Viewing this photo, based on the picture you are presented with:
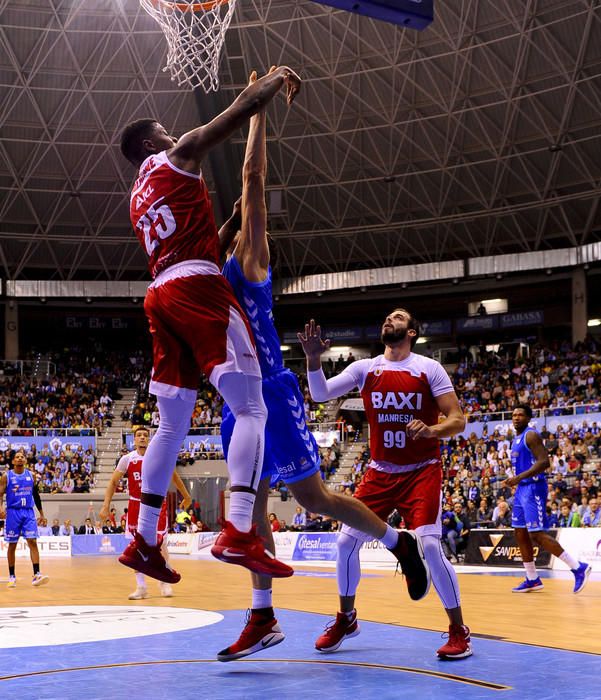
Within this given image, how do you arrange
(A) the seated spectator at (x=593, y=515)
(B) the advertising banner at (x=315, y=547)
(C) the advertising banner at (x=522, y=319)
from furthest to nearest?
1. (C) the advertising banner at (x=522, y=319)
2. (B) the advertising banner at (x=315, y=547)
3. (A) the seated spectator at (x=593, y=515)

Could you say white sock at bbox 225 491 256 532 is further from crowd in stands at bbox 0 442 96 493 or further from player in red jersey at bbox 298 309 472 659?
crowd in stands at bbox 0 442 96 493

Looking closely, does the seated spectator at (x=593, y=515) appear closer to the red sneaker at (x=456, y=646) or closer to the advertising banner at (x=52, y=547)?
the red sneaker at (x=456, y=646)

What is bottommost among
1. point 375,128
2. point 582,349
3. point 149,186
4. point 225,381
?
point 225,381

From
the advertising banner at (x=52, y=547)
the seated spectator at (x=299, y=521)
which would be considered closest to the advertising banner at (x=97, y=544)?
the advertising banner at (x=52, y=547)

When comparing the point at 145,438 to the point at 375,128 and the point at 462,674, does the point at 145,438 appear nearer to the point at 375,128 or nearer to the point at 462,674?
the point at 462,674

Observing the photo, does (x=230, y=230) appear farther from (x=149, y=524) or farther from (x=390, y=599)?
(x=390, y=599)

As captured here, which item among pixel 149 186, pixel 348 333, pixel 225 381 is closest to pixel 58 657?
pixel 225 381

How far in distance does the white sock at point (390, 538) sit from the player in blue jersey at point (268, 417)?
0.35 ft

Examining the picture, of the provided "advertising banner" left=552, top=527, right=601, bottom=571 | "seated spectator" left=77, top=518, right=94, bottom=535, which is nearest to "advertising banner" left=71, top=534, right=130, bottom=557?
"seated spectator" left=77, top=518, right=94, bottom=535

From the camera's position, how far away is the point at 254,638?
17.9 feet

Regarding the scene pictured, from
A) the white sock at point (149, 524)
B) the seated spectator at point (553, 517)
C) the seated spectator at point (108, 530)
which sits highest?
the white sock at point (149, 524)

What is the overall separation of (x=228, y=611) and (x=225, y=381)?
532cm

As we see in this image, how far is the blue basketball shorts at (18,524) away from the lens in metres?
15.2

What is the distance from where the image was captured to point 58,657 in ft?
19.3
